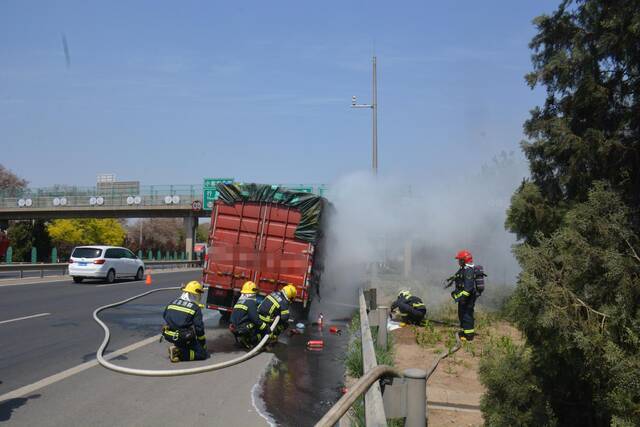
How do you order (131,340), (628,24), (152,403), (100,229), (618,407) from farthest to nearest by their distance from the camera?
1. (100,229)
2. (131,340)
3. (152,403)
4. (628,24)
5. (618,407)

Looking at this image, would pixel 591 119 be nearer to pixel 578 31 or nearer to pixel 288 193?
pixel 578 31

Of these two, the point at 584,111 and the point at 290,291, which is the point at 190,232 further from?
the point at 584,111

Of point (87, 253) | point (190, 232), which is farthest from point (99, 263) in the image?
point (190, 232)

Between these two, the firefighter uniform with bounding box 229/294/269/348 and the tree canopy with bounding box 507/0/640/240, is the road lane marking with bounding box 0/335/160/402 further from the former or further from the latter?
the tree canopy with bounding box 507/0/640/240

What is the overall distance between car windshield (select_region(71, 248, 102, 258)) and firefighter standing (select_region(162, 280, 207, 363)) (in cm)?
1734

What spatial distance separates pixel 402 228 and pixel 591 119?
41.6 feet

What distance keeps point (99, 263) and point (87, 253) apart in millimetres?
951

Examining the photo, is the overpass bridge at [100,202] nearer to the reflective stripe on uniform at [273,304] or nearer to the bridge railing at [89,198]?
the bridge railing at [89,198]

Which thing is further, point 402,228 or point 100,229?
point 100,229

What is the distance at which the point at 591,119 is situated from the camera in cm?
409

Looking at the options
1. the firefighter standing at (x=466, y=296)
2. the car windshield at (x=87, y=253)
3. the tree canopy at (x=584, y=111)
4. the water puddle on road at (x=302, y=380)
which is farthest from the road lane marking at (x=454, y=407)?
the car windshield at (x=87, y=253)

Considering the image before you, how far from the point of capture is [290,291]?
36.7 ft

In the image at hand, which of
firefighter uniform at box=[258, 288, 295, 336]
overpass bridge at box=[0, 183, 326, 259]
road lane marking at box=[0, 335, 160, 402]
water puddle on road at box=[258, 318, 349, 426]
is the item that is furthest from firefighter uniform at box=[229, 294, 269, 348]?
overpass bridge at box=[0, 183, 326, 259]

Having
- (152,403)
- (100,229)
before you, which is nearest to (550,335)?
(152,403)
